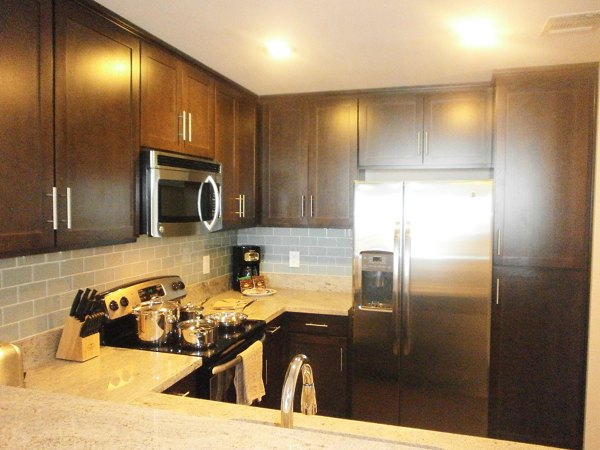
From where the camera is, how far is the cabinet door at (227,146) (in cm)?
292

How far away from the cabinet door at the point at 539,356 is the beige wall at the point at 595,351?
0.05 metres

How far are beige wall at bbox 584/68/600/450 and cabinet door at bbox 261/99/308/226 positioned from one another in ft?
5.94

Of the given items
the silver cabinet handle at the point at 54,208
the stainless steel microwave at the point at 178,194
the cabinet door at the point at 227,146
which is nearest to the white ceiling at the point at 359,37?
the cabinet door at the point at 227,146

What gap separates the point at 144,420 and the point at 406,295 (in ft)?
7.52

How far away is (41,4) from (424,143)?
230cm

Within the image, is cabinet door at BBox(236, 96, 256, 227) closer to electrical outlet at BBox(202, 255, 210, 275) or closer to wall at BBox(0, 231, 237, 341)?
electrical outlet at BBox(202, 255, 210, 275)

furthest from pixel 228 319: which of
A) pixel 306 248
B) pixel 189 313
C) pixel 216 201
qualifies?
pixel 306 248

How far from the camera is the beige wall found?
2.68m

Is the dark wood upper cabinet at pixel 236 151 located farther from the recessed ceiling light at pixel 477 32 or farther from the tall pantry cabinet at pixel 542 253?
the tall pantry cabinet at pixel 542 253

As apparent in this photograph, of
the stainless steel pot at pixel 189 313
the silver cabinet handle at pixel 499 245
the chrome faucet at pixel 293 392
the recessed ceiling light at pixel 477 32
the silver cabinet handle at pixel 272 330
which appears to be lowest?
the silver cabinet handle at pixel 272 330

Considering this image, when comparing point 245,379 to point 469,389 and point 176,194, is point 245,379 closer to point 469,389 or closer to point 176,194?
point 176,194

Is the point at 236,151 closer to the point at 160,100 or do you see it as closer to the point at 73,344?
the point at 160,100

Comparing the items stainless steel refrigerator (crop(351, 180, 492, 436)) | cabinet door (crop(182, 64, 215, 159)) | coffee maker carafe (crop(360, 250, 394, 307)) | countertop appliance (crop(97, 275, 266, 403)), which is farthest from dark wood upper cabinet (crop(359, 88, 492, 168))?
countertop appliance (crop(97, 275, 266, 403))

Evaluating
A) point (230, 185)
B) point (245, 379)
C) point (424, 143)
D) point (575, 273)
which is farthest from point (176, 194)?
point (575, 273)
